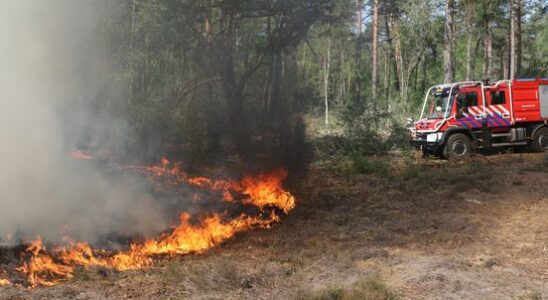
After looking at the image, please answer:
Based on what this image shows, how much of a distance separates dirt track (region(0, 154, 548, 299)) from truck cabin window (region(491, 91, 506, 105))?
16.1 ft

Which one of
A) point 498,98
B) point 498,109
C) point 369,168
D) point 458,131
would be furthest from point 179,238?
point 498,98

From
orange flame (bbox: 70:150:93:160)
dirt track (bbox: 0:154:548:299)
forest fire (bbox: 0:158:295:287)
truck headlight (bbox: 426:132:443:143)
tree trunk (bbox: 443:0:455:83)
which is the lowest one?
dirt track (bbox: 0:154:548:299)

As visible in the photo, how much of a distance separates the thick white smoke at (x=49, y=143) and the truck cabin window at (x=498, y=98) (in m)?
12.1

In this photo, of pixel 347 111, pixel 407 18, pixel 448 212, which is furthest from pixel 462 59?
pixel 448 212

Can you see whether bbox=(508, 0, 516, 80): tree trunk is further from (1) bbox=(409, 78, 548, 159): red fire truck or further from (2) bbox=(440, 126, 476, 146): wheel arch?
(2) bbox=(440, 126, 476, 146): wheel arch

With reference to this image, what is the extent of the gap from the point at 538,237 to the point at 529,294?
2625mm

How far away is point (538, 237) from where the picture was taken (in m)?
7.45

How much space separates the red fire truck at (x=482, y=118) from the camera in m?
15.1

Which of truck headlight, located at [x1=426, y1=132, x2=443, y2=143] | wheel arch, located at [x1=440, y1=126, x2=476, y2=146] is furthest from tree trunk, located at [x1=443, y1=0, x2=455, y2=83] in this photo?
truck headlight, located at [x1=426, y1=132, x2=443, y2=143]

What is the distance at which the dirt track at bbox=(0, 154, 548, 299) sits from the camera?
5.38 meters

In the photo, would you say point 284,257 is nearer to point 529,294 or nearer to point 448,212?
point 529,294

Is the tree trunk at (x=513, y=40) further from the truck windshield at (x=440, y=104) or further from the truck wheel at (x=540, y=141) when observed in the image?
the truck windshield at (x=440, y=104)

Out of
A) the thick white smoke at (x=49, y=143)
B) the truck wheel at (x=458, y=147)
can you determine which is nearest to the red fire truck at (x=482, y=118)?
the truck wheel at (x=458, y=147)

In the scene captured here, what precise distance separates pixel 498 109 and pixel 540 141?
198cm
